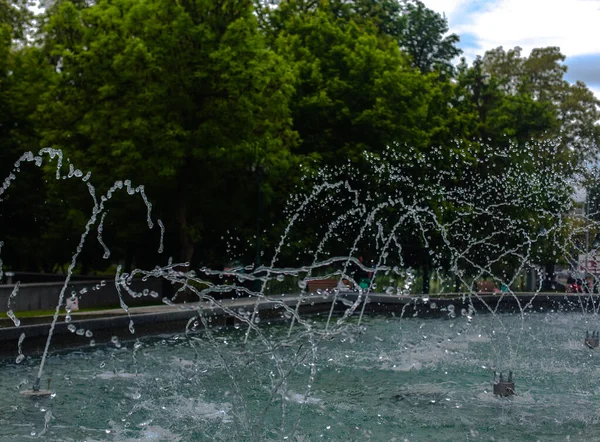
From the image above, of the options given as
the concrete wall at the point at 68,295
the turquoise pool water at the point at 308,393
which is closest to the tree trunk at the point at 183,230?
the concrete wall at the point at 68,295

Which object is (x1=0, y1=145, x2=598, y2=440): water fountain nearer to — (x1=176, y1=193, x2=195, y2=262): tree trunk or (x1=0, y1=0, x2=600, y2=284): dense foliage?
(x1=176, y1=193, x2=195, y2=262): tree trunk

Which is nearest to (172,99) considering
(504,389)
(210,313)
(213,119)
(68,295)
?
(213,119)

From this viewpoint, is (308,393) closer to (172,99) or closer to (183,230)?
(172,99)

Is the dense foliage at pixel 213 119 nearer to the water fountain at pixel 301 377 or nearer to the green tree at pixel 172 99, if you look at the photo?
the green tree at pixel 172 99

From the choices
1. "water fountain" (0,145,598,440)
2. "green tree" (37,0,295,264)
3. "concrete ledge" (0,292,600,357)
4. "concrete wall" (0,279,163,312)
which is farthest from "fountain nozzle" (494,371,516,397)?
"green tree" (37,0,295,264)

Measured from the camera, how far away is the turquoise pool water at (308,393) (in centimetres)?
930

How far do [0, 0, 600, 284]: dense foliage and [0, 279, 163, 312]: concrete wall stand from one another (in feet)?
5.67

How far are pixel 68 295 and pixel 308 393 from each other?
52.3ft

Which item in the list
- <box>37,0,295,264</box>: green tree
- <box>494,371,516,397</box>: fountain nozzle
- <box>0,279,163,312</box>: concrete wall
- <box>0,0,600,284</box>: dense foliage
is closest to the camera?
<box>494,371,516,397</box>: fountain nozzle

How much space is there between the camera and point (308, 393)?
11.3 meters

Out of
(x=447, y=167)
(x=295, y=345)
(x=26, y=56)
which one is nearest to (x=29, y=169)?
(x=26, y=56)

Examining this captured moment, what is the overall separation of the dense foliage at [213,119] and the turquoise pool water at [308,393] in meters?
10.2

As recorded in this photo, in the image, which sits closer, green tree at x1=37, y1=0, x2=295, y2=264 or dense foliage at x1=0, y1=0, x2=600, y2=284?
green tree at x1=37, y1=0, x2=295, y2=264

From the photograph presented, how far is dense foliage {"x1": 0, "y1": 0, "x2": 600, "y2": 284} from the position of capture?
26031mm
